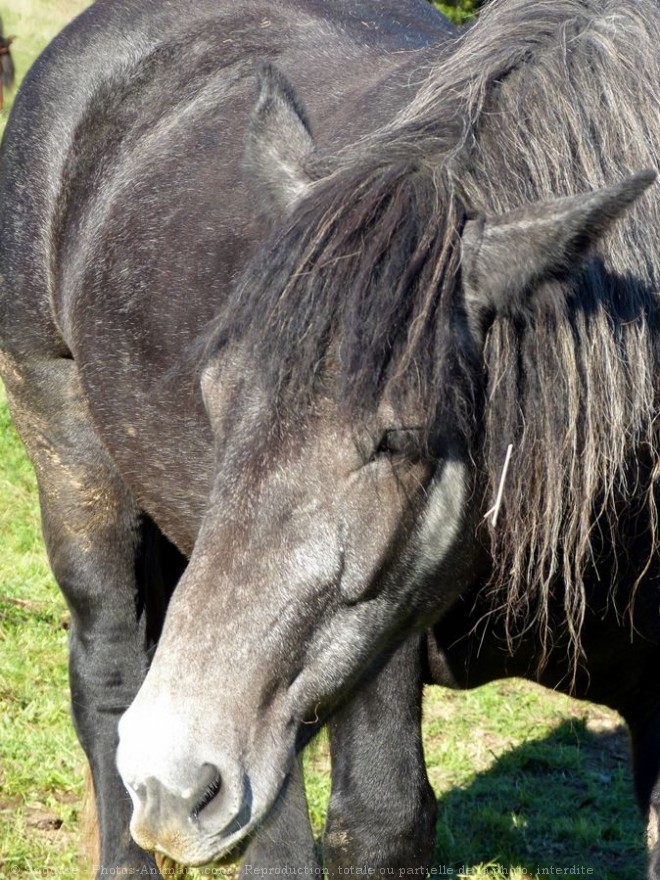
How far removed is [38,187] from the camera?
4.28 metres

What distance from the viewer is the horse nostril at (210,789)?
213cm

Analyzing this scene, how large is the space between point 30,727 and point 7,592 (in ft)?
4.13

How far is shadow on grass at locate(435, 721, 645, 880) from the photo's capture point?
4270 mm

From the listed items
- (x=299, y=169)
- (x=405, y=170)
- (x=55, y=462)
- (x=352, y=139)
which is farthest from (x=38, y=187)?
(x=405, y=170)

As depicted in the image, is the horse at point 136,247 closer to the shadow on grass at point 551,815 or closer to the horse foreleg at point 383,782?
the horse foreleg at point 383,782

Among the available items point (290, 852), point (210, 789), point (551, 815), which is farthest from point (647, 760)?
point (210, 789)

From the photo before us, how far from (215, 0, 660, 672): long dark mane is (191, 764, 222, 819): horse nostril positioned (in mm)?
655

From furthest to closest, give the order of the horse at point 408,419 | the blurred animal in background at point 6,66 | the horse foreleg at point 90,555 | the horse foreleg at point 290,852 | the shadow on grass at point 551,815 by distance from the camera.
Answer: the blurred animal in background at point 6,66 < the shadow on grass at point 551,815 < the horse foreleg at point 90,555 < the horse foreleg at point 290,852 < the horse at point 408,419

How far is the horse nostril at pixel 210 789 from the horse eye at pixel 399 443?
2.00 ft

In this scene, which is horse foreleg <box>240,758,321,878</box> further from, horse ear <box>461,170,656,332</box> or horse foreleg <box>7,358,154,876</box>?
horse ear <box>461,170,656,332</box>

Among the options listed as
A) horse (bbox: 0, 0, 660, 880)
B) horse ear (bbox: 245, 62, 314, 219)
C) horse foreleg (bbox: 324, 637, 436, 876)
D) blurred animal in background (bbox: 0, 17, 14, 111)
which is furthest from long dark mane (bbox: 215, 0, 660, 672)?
blurred animal in background (bbox: 0, 17, 14, 111)

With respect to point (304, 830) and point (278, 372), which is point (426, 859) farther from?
point (278, 372)

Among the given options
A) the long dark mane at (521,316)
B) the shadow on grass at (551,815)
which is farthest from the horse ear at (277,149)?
the shadow on grass at (551,815)

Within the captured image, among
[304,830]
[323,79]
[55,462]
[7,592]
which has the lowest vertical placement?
[7,592]
